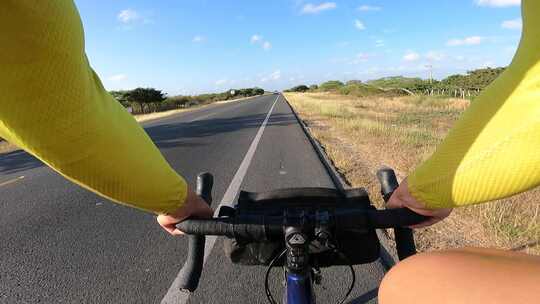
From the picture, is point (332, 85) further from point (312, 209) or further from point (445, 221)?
point (312, 209)

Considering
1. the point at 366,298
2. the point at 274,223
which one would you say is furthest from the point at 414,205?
the point at 366,298

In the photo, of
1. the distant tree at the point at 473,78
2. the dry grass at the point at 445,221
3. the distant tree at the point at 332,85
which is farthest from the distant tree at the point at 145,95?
the distant tree at the point at 332,85

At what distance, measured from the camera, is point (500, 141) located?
2.71ft

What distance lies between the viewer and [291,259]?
121cm

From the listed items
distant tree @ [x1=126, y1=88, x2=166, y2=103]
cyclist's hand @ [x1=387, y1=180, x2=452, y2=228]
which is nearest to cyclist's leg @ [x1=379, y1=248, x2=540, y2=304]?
cyclist's hand @ [x1=387, y1=180, x2=452, y2=228]

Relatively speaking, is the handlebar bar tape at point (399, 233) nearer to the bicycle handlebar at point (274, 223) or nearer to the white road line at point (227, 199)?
the bicycle handlebar at point (274, 223)

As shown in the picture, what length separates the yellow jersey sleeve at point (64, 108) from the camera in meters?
0.65

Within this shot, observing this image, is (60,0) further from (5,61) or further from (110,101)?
(110,101)

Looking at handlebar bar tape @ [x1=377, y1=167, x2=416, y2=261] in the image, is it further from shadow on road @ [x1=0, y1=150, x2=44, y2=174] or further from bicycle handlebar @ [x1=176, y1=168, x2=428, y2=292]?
shadow on road @ [x1=0, y1=150, x2=44, y2=174]

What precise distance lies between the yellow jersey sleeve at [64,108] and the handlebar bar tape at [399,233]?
→ 2.59ft

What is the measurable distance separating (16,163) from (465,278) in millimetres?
11833

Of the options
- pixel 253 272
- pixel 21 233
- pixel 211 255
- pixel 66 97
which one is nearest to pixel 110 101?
pixel 66 97

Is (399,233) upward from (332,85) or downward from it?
downward

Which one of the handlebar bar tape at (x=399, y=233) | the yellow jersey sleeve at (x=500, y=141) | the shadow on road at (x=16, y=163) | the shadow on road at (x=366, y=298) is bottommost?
the shadow on road at (x=366, y=298)
